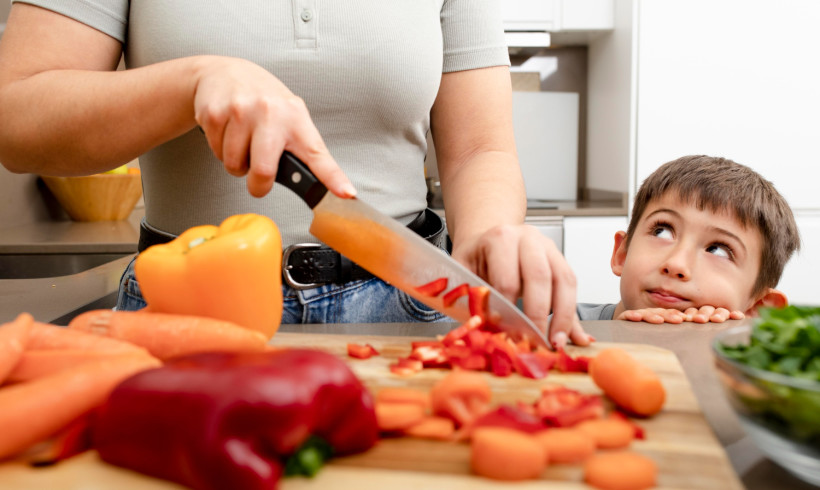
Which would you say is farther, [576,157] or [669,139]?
[576,157]

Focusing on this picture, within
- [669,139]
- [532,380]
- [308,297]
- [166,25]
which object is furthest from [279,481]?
[669,139]

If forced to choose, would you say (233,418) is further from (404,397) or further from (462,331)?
(462,331)

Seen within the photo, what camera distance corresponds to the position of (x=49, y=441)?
638 mm

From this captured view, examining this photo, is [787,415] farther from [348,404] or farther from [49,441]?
[49,441]

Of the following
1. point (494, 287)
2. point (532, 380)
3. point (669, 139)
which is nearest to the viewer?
point (532, 380)

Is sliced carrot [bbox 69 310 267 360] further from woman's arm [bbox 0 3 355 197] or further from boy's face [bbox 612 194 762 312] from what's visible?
boy's face [bbox 612 194 762 312]

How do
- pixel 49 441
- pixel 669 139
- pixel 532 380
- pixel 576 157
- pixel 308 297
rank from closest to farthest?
pixel 49 441 < pixel 532 380 < pixel 308 297 < pixel 669 139 < pixel 576 157

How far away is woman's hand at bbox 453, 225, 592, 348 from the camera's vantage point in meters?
0.90

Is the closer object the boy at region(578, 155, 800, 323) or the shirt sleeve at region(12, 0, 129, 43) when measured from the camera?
the shirt sleeve at region(12, 0, 129, 43)

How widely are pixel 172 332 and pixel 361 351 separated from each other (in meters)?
0.25

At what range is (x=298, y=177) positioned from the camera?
0.86 metres

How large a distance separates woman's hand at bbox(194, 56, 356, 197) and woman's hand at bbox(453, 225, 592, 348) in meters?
0.24

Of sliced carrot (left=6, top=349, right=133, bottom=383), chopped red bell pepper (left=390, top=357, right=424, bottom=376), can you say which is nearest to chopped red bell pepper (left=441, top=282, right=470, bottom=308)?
chopped red bell pepper (left=390, top=357, right=424, bottom=376)

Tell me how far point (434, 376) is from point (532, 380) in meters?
0.12
